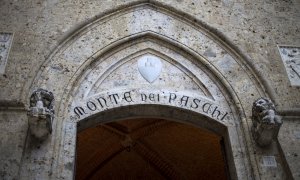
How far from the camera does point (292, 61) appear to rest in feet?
22.0

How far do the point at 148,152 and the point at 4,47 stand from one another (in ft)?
15.3

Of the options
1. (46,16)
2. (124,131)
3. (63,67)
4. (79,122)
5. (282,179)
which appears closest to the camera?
(282,179)

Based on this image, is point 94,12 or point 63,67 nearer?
point 63,67

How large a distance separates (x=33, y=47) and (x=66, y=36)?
1.61ft

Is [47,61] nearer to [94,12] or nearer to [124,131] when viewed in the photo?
[94,12]

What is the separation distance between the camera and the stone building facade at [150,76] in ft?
17.9

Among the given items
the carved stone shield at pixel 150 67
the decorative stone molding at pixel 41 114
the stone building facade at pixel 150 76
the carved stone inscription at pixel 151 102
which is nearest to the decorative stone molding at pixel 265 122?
the stone building facade at pixel 150 76

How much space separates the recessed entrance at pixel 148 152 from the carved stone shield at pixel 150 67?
3013mm

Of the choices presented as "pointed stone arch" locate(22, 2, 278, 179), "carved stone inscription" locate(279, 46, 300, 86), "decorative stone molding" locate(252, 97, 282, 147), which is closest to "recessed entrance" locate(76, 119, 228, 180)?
"pointed stone arch" locate(22, 2, 278, 179)

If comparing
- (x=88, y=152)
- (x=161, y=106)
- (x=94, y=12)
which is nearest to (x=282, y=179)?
(x=161, y=106)

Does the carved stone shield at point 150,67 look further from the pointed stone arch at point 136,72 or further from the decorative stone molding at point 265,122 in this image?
the decorative stone molding at point 265,122

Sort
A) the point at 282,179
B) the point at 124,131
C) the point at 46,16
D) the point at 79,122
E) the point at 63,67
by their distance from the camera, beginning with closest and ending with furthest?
the point at 282,179
the point at 79,122
the point at 63,67
the point at 46,16
the point at 124,131

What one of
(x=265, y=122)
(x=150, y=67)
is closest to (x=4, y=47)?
(x=150, y=67)

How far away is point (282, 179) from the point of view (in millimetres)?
5445
